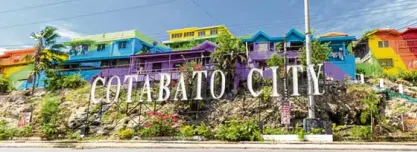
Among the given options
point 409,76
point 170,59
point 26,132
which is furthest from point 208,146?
point 409,76

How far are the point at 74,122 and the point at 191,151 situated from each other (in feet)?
40.6

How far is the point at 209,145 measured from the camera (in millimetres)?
13289

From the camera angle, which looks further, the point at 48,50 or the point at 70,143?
the point at 48,50

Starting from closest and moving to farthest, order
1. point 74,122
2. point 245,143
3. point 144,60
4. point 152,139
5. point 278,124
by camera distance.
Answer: point 245,143 < point 152,139 < point 278,124 < point 74,122 < point 144,60

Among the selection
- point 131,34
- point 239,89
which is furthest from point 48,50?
point 239,89

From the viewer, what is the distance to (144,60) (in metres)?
32.5

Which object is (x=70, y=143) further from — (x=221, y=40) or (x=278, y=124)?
(x=221, y=40)

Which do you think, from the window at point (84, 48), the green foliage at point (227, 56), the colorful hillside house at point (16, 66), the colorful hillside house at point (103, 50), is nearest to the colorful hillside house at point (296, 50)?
the green foliage at point (227, 56)

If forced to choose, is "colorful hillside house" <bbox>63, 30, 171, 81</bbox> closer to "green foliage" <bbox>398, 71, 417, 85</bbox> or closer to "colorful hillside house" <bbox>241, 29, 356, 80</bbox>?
"colorful hillside house" <bbox>241, 29, 356, 80</bbox>

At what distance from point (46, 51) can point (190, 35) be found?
18609mm

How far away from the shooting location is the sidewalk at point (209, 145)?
11438 millimetres

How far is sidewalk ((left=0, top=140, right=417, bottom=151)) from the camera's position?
11.4 m

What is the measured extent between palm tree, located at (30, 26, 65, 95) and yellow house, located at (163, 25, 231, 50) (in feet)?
45.1

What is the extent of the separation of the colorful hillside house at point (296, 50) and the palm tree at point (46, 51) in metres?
21.4
